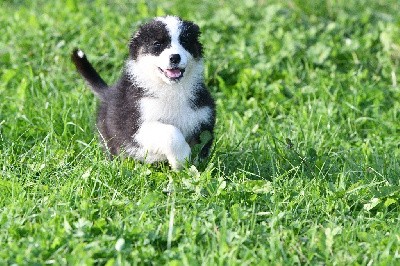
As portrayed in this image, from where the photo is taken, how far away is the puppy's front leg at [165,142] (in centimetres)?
513

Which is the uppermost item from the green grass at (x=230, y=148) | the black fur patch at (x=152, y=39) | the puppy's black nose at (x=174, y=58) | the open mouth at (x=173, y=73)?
the black fur patch at (x=152, y=39)

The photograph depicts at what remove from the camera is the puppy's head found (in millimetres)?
5168

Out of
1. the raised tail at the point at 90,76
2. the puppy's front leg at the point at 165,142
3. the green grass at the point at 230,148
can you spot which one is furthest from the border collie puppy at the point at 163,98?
the raised tail at the point at 90,76

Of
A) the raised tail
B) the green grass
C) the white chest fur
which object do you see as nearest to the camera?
the green grass

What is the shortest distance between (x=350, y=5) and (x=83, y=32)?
9.38ft

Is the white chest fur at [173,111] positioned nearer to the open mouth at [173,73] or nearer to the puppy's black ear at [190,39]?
the open mouth at [173,73]

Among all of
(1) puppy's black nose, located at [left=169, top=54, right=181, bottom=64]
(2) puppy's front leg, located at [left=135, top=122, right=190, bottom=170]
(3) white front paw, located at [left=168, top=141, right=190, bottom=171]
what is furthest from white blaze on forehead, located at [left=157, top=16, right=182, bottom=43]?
(3) white front paw, located at [left=168, top=141, right=190, bottom=171]

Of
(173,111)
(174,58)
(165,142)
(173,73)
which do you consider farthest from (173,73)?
→ (165,142)

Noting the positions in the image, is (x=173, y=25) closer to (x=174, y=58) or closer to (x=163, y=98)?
(x=174, y=58)

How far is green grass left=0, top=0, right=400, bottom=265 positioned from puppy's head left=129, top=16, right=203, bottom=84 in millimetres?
538

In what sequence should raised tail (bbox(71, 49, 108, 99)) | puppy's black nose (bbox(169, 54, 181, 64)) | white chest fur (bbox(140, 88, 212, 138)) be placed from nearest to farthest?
puppy's black nose (bbox(169, 54, 181, 64)), white chest fur (bbox(140, 88, 212, 138)), raised tail (bbox(71, 49, 108, 99))

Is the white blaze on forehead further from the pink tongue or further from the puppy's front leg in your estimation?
the puppy's front leg

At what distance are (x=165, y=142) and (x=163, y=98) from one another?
0.30 meters

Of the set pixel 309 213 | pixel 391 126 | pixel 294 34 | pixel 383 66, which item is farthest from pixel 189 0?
pixel 309 213
